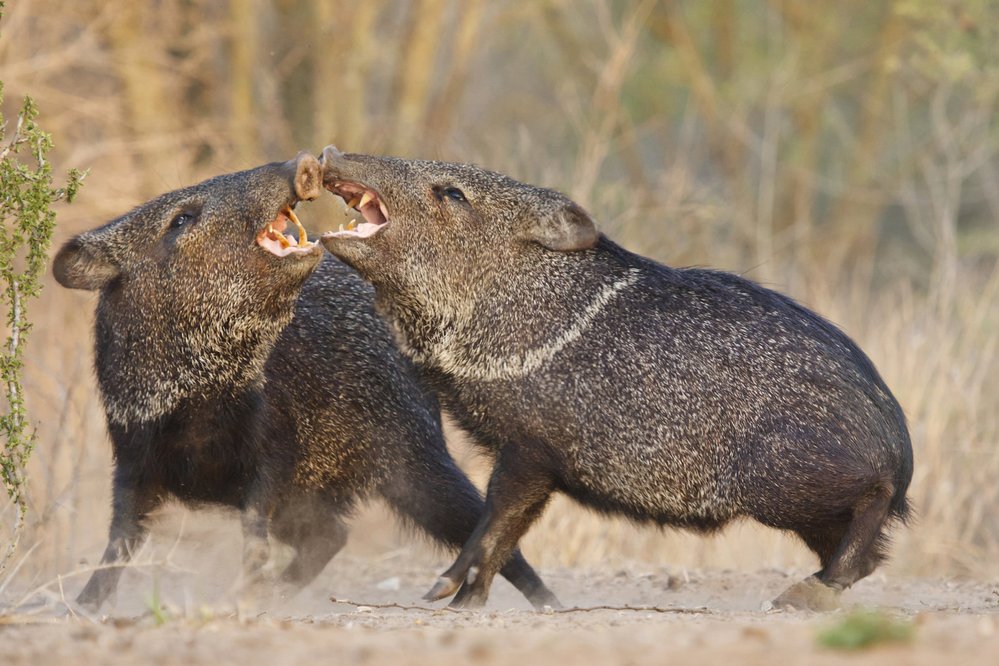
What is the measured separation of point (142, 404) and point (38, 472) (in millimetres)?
2203

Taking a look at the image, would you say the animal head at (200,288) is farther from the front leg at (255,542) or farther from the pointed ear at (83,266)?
the front leg at (255,542)

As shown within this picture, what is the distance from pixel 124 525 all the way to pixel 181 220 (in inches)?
37.2

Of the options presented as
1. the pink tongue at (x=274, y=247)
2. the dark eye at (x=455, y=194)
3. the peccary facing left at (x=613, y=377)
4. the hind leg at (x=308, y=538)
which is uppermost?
the dark eye at (x=455, y=194)

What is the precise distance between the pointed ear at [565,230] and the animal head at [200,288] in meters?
0.72

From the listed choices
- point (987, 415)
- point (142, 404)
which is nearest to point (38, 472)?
point (142, 404)

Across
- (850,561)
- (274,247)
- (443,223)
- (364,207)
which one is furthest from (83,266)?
(850,561)

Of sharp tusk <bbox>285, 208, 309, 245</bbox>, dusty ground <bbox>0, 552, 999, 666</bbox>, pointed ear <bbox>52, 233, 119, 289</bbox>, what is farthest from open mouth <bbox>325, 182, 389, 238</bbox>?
dusty ground <bbox>0, 552, 999, 666</bbox>

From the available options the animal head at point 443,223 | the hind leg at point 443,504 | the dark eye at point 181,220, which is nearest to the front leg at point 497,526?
the hind leg at point 443,504

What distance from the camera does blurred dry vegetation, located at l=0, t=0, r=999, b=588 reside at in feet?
21.2

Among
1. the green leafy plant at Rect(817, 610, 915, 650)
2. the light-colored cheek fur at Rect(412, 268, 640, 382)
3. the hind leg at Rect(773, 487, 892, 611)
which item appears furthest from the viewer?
the light-colored cheek fur at Rect(412, 268, 640, 382)

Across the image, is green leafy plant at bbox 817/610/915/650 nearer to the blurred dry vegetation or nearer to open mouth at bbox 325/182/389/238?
open mouth at bbox 325/182/389/238

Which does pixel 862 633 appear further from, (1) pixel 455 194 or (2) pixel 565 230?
(1) pixel 455 194

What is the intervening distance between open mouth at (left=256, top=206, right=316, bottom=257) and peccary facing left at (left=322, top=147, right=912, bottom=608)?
9 cm

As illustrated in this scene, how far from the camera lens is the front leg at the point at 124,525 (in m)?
4.23
